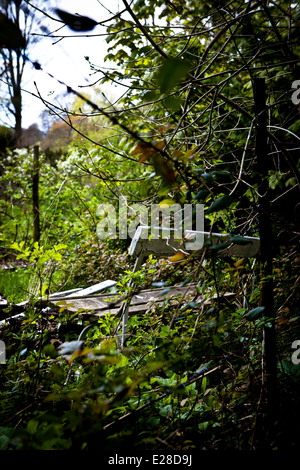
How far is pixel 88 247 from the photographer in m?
5.38

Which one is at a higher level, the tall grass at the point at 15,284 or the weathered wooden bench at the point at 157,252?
the weathered wooden bench at the point at 157,252

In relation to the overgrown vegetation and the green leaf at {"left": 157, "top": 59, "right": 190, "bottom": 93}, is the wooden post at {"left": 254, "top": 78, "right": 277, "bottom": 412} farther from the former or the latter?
the green leaf at {"left": 157, "top": 59, "right": 190, "bottom": 93}

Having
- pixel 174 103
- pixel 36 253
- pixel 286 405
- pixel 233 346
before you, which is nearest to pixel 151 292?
pixel 233 346

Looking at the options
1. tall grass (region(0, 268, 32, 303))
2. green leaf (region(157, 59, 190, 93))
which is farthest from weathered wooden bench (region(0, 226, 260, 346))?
tall grass (region(0, 268, 32, 303))

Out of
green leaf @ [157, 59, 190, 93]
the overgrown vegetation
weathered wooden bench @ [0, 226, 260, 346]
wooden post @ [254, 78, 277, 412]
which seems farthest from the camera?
wooden post @ [254, 78, 277, 412]

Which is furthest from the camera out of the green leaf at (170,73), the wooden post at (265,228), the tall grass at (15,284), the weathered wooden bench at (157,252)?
the tall grass at (15,284)

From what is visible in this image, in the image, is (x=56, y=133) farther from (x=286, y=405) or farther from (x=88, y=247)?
(x=286, y=405)

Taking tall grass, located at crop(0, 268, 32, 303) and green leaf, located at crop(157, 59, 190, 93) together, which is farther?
tall grass, located at crop(0, 268, 32, 303)

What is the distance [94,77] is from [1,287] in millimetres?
3804

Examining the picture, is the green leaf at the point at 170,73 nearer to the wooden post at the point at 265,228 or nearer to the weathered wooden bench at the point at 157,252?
the weathered wooden bench at the point at 157,252

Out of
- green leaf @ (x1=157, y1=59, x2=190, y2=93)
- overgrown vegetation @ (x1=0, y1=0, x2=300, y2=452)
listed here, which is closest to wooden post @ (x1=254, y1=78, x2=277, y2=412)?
overgrown vegetation @ (x1=0, y1=0, x2=300, y2=452)

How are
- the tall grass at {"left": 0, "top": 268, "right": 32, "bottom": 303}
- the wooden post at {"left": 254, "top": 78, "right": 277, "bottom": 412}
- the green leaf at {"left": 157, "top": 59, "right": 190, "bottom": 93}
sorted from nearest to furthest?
the green leaf at {"left": 157, "top": 59, "right": 190, "bottom": 93}, the wooden post at {"left": 254, "top": 78, "right": 277, "bottom": 412}, the tall grass at {"left": 0, "top": 268, "right": 32, "bottom": 303}

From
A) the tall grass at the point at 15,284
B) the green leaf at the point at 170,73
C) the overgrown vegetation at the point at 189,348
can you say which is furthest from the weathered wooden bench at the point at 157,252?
the tall grass at the point at 15,284

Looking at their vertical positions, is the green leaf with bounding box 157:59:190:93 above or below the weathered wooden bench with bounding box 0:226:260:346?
above
